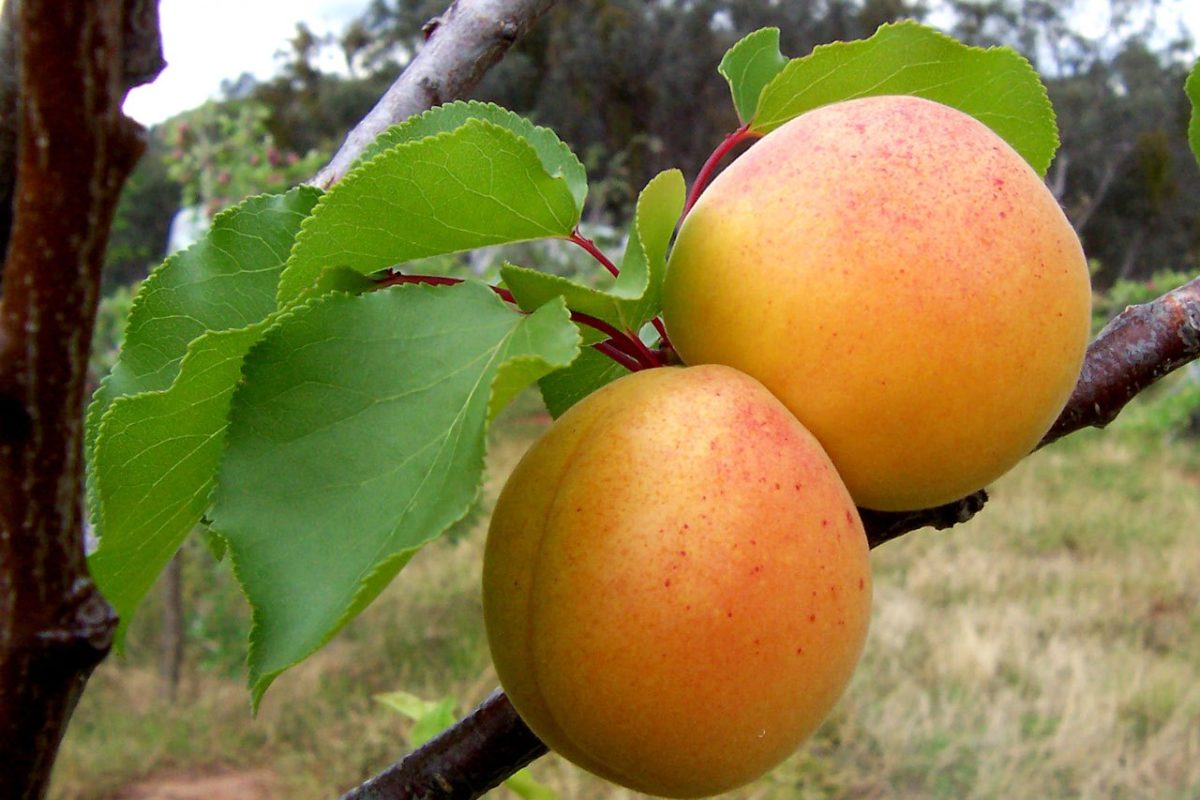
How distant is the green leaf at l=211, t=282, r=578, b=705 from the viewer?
327 millimetres

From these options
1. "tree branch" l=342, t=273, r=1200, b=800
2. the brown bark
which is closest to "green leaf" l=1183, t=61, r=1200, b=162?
"tree branch" l=342, t=273, r=1200, b=800

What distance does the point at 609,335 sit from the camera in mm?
445

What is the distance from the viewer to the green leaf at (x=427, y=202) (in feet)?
1.25

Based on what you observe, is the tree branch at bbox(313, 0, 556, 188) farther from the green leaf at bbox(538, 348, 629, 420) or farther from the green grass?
the green grass

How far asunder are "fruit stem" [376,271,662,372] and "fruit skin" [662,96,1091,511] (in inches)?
1.1

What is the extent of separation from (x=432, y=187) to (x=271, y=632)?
174 mm

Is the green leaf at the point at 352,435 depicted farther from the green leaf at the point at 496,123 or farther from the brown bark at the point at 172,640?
the brown bark at the point at 172,640

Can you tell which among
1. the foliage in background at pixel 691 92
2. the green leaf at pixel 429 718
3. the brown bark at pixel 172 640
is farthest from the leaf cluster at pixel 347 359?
the foliage in background at pixel 691 92

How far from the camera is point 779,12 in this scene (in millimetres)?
9711

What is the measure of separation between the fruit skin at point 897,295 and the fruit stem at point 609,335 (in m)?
0.03

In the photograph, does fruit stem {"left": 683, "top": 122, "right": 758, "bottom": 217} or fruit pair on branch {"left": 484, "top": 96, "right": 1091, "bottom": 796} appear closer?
fruit pair on branch {"left": 484, "top": 96, "right": 1091, "bottom": 796}

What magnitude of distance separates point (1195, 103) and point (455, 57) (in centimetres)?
50

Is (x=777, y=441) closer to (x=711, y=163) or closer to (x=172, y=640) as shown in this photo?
(x=711, y=163)

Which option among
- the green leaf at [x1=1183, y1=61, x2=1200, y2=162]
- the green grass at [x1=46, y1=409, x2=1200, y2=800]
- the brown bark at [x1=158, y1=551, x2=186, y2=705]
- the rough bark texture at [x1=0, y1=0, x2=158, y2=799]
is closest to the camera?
the rough bark texture at [x1=0, y1=0, x2=158, y2=799]
